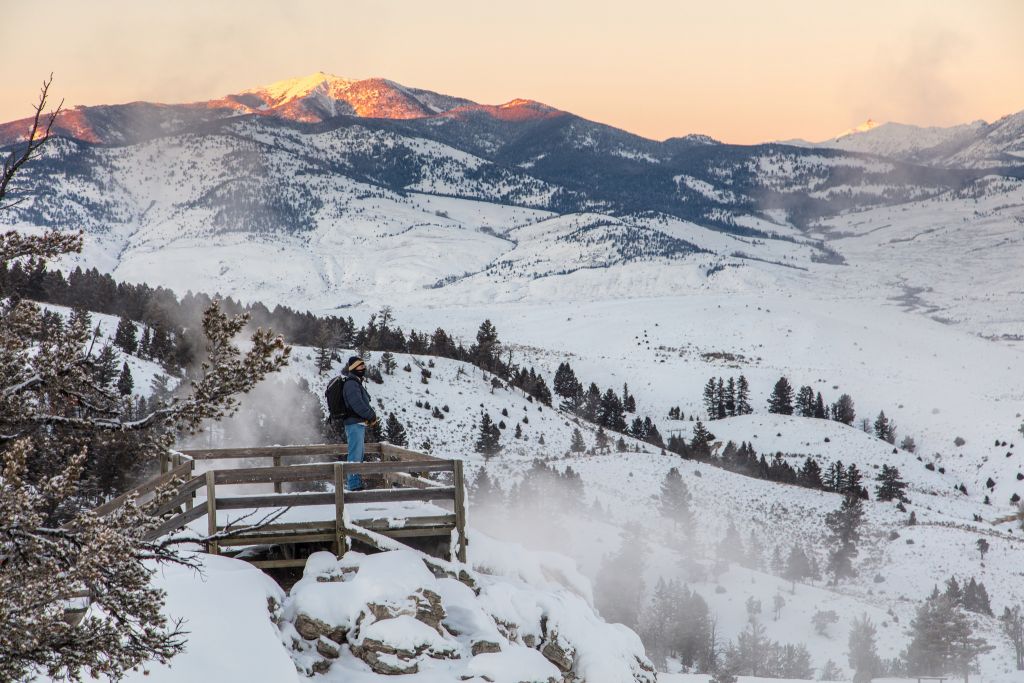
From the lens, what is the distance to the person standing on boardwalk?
14.1 m

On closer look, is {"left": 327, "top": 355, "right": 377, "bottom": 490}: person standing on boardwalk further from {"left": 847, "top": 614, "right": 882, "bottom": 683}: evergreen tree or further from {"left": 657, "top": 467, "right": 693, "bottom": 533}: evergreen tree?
{"left": 657, "top": 467, "right": 693, "bottom": 533}: evergreen tree

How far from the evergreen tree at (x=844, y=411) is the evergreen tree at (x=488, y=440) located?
186ft

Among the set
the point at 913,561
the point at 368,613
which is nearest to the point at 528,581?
the point at 368,613

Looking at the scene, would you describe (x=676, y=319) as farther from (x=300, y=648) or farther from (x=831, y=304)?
(x=300, y=648)

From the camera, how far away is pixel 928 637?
4291 cm

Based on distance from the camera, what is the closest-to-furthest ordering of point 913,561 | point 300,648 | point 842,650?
point 300,648 → point 842,650 → point 913,561

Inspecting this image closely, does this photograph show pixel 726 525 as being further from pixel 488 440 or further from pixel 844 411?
pixel 844 411

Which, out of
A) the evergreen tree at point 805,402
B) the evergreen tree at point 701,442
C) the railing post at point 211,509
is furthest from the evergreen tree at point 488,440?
the evergreen tree at point 805,402

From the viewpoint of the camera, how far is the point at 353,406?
1412cm

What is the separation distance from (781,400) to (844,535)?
49.2 m

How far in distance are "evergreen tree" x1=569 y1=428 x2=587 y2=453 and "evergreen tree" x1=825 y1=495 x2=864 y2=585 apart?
61.6ft

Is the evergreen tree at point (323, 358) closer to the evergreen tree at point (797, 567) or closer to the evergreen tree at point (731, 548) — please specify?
the evergreen tree at point (731, 548)

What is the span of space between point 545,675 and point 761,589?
41401 millimetres

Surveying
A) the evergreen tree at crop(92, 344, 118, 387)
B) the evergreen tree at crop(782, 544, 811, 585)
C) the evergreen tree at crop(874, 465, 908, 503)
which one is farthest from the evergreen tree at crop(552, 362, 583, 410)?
the evergreen tree at crop(92, 344, 118, 387)
